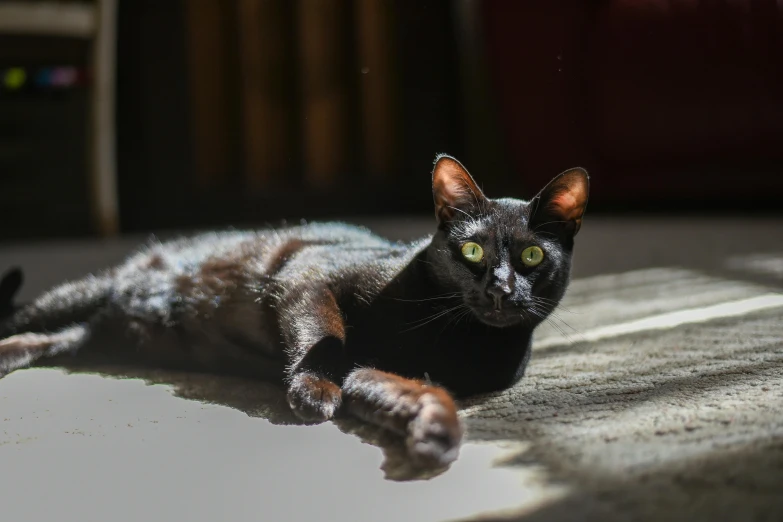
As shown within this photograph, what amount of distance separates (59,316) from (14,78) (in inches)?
61.4

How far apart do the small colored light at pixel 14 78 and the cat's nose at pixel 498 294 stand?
224 cm

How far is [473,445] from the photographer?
Answer: 73 centimetres

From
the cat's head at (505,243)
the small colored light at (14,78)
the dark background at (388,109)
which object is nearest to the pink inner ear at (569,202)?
the cat's head at (505,243)

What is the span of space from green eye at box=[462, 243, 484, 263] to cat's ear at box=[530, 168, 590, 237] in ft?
0.27

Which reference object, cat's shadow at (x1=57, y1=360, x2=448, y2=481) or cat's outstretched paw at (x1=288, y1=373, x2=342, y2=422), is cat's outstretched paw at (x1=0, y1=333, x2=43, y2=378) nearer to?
cat's shadow at (x1=57, y1=360, x2=448, y2=481)

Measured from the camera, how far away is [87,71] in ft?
8.09

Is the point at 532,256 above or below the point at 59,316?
above

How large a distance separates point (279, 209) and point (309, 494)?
2342 mm

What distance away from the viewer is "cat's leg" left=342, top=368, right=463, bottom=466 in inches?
27.3

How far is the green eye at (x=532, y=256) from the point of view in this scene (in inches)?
34.9

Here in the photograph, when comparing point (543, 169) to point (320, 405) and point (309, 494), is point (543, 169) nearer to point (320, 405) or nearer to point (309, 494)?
point (320, 405)

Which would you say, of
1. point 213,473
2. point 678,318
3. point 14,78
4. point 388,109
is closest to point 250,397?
point 213,473

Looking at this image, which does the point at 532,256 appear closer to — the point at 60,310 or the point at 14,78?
the point at 60,310

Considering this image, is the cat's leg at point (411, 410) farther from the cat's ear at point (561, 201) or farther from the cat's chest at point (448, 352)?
the cat's ear at point (561, 201)
